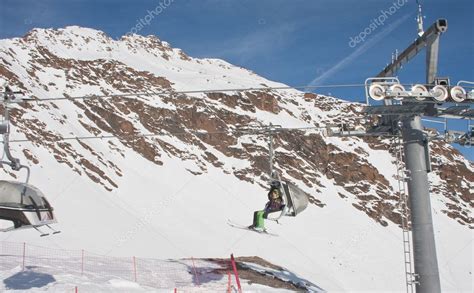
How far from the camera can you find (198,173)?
6084 cm

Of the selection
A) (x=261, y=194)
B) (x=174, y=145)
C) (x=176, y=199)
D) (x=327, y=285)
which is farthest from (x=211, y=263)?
(x=174, y=145)

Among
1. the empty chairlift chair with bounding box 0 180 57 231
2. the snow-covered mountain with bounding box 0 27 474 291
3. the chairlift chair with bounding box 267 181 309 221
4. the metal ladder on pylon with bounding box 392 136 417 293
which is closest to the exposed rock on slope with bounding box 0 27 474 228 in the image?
the snow-covered mountain with bounding box 0 27 474 291

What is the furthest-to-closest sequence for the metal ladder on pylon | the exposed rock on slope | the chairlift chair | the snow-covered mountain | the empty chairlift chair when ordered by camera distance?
the exposed rock on slope < the snow-covered mountain < the chairlift chair < the metal ladder on pylon < the empty chairlift chair

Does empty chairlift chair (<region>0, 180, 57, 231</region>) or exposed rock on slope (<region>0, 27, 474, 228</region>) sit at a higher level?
exposed rock on slope (<region>0, 27, 474, 228</region>)

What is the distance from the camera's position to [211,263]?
81.6ft

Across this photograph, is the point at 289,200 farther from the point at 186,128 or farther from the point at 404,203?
the point at 186,128

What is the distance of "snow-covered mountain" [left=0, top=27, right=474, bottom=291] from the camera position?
40000mm

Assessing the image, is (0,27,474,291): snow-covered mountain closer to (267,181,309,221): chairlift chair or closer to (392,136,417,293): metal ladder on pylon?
(392,136,417,293): metal ladder on pylon

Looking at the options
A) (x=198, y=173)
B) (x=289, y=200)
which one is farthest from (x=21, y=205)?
(x=198, y=173)

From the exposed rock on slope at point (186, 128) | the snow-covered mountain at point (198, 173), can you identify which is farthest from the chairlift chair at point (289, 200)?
the exposed rock on slope at point (186, 128)

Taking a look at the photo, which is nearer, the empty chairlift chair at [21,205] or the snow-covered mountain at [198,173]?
the empty chairlift chair at [21,205]

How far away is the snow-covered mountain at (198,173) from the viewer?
4000cm

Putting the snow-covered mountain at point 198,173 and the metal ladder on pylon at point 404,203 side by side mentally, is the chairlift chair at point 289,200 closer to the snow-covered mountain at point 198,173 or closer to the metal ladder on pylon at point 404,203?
the metal ladder on pylon at point 404,203

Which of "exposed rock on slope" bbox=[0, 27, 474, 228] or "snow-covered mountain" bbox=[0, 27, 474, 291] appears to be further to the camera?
"exposed rock on slope" bbox=[0, 27, 474, 228]
